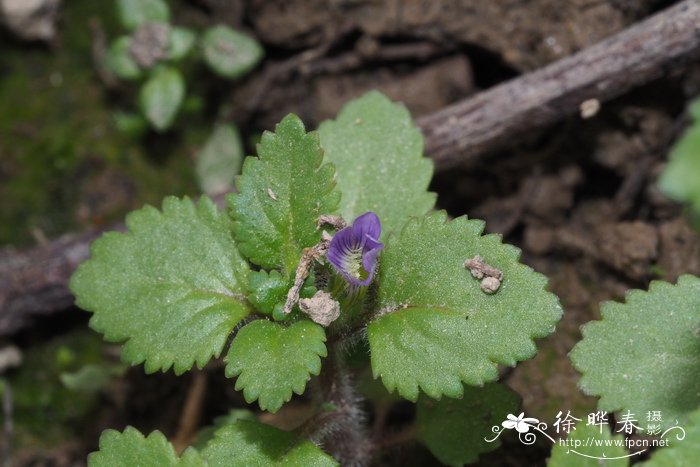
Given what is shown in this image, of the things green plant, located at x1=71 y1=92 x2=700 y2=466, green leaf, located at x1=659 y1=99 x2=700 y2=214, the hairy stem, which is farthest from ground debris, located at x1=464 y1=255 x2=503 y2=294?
green leaf, located at x1=659 y1=99 x2=700 y2=214

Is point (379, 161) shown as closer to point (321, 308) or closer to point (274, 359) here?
point (321, 308)

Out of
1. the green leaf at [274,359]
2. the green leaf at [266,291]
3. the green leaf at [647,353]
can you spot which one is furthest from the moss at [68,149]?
the green leaf at [647,353]

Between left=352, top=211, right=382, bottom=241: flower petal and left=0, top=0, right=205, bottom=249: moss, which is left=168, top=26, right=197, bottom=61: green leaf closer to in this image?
left=0, top=0, right=205, bottom=249: moss

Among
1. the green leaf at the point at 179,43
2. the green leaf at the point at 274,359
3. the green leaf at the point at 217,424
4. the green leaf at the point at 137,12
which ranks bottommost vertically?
the green leaf at the point at 217,424

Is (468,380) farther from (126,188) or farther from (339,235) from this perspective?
(126,188)

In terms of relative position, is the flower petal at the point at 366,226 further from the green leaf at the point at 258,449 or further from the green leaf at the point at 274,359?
the green leaf at the point at 258,449

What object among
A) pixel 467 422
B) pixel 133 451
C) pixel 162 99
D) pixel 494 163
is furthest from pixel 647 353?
pixel 162 99
